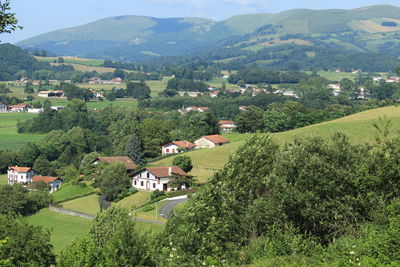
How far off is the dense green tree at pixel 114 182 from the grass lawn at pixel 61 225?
4682 millimetres

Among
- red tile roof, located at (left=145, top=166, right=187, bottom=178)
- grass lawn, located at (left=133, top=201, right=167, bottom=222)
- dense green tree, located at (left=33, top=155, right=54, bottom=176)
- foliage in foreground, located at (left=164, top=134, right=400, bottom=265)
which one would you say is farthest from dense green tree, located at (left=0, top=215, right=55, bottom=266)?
dense green tree, located at (left=33, top=155, right=54, bottom=176)

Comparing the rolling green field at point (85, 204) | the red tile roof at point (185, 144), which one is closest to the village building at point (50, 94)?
the red tile roof at point (185, 144)

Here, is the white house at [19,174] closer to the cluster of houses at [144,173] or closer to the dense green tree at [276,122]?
the cluster of houses at [144,173]

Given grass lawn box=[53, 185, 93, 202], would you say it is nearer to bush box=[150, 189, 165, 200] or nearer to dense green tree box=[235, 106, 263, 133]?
bush box=[150, 189, 165, 200]

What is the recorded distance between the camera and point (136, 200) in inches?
2080

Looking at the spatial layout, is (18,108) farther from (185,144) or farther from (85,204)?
(85,204)

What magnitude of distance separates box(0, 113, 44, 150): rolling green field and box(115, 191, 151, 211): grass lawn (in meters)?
42.2

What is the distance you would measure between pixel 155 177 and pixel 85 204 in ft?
21.9

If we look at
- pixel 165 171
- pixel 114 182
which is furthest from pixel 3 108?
pixel 114 182

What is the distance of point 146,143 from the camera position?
251 ft

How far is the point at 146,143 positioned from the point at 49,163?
13801 millimetres

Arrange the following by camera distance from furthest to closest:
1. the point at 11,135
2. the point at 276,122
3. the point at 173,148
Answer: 1. the point at 11,135
2. the point at 276,122
3. the point at 173,148

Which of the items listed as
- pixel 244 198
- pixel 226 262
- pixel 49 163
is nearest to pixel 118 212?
pixel 244 198

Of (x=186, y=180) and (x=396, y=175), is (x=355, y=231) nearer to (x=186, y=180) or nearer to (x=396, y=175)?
(x=396, y=175)
